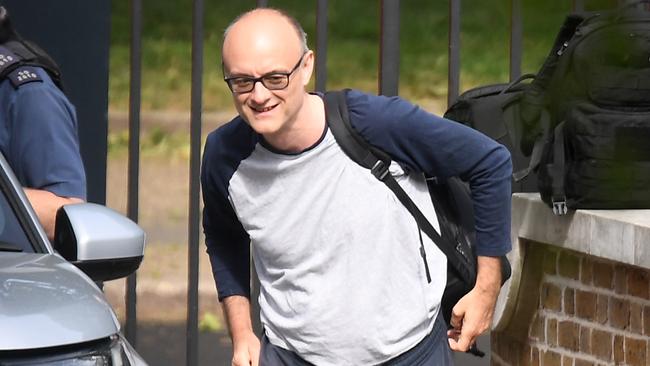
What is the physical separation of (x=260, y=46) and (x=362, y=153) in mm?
274

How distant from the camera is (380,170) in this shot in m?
2.54

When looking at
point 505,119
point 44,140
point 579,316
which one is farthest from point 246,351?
point 579,316

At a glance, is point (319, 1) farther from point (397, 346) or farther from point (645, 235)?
point (397, 346)

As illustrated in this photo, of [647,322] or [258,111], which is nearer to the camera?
[258,111]

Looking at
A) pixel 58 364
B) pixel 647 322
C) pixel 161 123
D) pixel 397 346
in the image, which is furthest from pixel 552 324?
pixel 161 123

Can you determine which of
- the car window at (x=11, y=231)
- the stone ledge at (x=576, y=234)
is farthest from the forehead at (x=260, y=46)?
the stone ledge at (x=576, y=234)

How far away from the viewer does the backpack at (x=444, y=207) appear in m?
2.53

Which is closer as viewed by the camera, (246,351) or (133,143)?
(246,351)

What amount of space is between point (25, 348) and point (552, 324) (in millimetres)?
2759

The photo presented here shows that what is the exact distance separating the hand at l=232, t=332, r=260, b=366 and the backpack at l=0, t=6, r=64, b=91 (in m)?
0.87

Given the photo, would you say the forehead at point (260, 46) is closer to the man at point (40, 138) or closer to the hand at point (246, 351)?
the hand at point (246, 351)

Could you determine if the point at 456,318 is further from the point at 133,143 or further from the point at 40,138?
the point at 133,143

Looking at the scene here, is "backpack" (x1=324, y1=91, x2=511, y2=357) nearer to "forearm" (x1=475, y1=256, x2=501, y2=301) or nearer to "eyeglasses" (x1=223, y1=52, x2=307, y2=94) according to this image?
"forearm" (x1=475, y1=256, x2=501, y2=301)

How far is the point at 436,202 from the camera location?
2691mm
